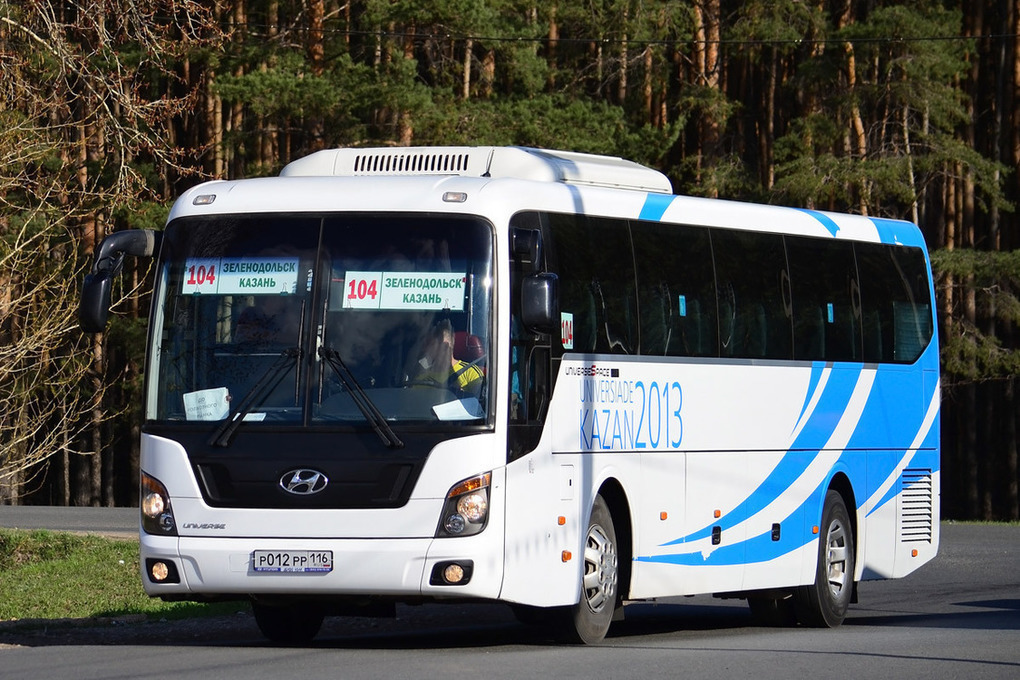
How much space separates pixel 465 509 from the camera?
11.2 metres

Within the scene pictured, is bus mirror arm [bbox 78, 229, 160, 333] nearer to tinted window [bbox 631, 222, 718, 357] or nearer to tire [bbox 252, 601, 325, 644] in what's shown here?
tire [bbox 252, 601, 325, 644]

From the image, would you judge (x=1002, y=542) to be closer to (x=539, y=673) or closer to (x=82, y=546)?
(x=82, y=546)

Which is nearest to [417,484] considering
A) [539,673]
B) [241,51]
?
[539,673]

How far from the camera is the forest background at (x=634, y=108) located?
36.7 m

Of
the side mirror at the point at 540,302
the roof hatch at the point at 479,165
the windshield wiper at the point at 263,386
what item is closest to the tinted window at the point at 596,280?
the roof hatch at the point at 479,165

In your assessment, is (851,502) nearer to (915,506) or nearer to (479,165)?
(915,506)

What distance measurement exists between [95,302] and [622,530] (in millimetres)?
3947

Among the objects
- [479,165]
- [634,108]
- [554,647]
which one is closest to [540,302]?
[479,165]

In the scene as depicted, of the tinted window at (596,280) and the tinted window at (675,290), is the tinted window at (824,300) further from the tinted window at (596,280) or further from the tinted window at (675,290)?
the tinted window at (596,280)

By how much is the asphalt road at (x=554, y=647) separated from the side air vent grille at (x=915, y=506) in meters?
0.73

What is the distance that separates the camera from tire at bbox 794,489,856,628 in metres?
15.5

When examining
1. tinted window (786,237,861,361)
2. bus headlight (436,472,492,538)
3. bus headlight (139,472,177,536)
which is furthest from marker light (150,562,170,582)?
A: tinted window (786,237,861,361)

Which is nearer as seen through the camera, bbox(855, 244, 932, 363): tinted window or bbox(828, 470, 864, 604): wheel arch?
bbox(828, 470, 864, 604): wheel arch

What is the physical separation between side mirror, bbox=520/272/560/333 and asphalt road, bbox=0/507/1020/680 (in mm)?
2023
